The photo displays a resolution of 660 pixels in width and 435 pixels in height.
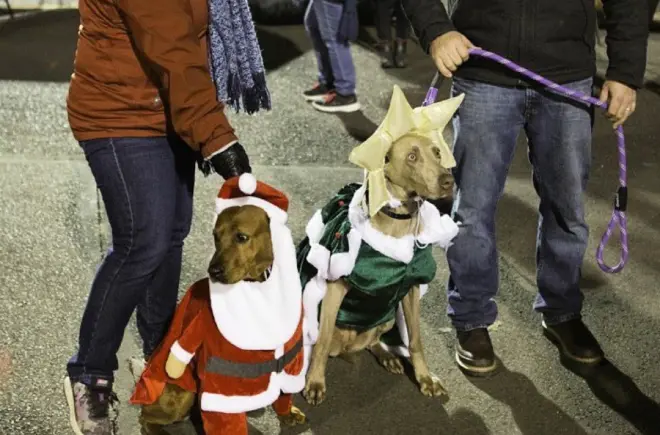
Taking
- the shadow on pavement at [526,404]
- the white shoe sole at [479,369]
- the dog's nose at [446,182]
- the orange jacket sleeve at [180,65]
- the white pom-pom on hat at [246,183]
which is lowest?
the shadow on pavement at [526,404]

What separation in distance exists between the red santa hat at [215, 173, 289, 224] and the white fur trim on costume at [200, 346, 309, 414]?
482 millimetres

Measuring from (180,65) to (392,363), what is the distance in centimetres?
169

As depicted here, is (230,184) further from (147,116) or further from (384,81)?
(384,81)

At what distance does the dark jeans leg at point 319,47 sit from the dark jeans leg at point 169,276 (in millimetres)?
3704

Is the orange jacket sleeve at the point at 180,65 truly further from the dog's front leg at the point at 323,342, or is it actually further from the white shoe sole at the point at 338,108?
the white shoe sole at the point at 338,108

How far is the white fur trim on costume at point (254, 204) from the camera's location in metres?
2.31

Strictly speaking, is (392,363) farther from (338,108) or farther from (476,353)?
(338,108)

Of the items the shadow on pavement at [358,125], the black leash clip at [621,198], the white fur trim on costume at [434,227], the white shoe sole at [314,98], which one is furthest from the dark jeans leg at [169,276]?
the white shoe sole at [314,98]

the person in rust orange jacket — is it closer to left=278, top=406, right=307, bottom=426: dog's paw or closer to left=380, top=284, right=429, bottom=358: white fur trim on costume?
left=278, top=406, right=307, bottom=426: dog's paw

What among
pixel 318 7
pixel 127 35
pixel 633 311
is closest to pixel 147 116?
pixel 127 35

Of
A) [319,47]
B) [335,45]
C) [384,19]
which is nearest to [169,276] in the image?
[335,45]

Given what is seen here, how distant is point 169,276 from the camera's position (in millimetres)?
2873

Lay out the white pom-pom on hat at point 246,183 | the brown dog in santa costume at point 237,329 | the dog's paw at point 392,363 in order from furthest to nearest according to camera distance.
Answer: the dog's paw at point 392,363 → the brown dog in santa costume at point 237,329 → the white pom-pom on hat at point 246,183

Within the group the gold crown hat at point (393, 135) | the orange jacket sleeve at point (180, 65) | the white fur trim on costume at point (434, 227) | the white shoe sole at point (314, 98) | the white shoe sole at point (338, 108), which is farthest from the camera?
the white shoe sole at point (314, 98)
